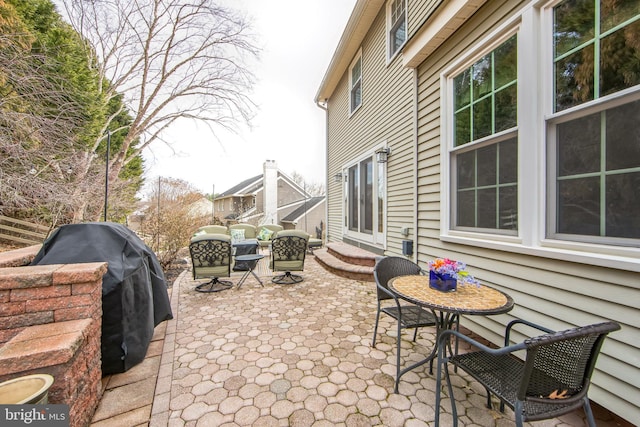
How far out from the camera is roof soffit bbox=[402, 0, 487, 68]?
2.80m

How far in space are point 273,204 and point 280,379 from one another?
607 inches

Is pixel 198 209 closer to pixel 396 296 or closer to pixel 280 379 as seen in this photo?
pixel 280 379

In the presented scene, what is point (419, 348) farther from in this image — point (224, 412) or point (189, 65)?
point (189, 65)

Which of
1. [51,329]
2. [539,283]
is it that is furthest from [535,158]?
[51,329]

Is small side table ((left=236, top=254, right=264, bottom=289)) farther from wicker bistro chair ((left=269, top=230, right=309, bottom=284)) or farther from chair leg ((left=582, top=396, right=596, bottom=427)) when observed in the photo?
chair leg ((left=582, top=396, right=596, bottom=427))

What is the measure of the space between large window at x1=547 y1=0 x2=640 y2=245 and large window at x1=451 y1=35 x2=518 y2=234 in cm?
37

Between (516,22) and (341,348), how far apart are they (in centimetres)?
359

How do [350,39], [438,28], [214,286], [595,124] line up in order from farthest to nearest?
[350,39] < [214,286] < [438,28] < [595,124]

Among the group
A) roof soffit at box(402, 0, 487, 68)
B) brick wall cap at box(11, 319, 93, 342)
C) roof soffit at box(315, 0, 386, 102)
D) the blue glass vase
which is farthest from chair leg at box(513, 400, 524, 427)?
roof soffit at box(315, 0, 386, 102)

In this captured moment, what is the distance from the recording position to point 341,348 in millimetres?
Result: 2689

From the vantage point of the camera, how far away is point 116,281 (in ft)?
6.75

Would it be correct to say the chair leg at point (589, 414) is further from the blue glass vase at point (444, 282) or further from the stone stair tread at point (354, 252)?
the stone stair tread at point (354, 252)

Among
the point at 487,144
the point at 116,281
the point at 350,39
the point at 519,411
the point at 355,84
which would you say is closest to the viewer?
the point at 519,411

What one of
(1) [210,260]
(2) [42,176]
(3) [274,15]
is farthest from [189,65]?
(1) [210,260]
